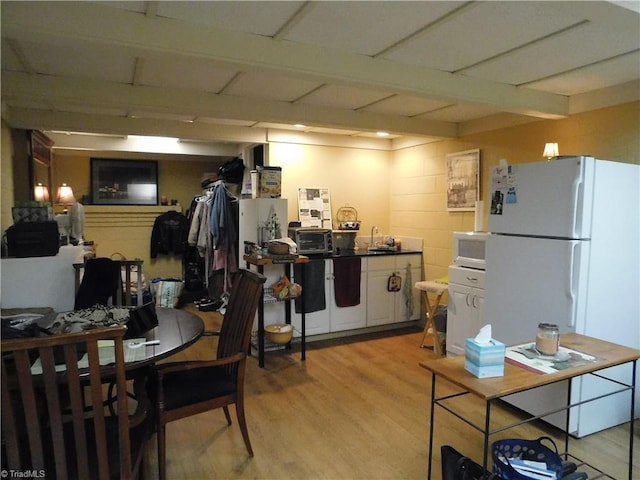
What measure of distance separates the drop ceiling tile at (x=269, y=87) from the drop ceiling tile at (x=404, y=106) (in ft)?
2.50

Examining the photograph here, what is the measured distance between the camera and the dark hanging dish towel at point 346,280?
14.4 ft

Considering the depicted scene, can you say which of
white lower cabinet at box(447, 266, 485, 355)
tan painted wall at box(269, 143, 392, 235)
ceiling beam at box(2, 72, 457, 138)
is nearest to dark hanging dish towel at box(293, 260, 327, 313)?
tan painted wall at box(269, 143, 392, 235)

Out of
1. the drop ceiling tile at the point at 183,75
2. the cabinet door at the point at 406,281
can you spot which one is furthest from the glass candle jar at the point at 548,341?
the cabinet door at the point at 406,281

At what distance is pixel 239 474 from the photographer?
7.25 feet

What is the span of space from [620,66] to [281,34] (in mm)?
2176

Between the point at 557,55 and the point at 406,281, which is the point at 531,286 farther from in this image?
the point at 406,281

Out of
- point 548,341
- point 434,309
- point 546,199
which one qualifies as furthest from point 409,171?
point 548,341

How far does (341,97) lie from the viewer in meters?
3.45

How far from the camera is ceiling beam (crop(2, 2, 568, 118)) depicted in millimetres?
1849

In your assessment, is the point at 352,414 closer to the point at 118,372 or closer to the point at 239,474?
the point at 239,474

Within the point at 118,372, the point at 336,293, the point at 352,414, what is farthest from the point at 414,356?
the point at 118,372

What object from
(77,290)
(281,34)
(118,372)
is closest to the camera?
(118,372)

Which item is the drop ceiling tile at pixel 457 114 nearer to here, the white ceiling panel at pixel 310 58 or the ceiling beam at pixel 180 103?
the white ceiling panel at pixel 310 58

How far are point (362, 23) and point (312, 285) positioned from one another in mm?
2690
